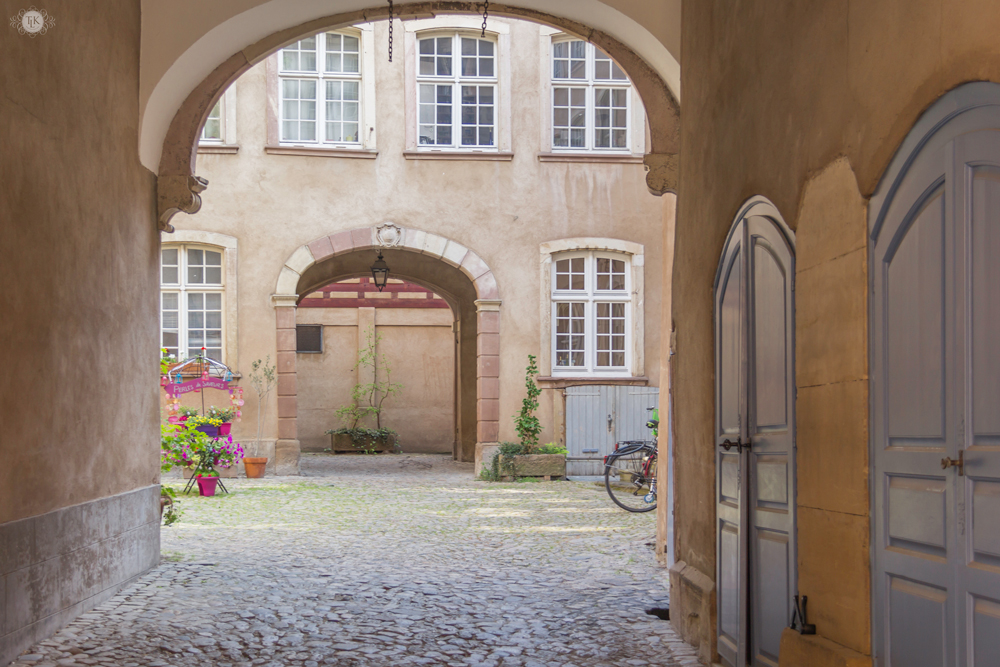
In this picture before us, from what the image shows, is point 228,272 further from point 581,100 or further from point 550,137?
point 581,100

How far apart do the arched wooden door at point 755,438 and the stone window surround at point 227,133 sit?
10.9m

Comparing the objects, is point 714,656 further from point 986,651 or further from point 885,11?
point 885,11

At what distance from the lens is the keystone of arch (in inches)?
548

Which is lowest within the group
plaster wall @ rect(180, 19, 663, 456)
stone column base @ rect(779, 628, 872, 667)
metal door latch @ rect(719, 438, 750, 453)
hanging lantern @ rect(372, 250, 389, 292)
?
stone column base @ rect(779, 628, 872, 667)

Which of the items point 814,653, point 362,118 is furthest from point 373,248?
point 814,653

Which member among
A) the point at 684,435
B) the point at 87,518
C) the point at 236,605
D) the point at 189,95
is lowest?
the point at 236,605

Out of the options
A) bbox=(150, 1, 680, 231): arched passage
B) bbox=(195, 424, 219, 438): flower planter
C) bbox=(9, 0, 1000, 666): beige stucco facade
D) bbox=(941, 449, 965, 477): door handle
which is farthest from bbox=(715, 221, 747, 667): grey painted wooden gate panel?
bbox=(195, 424, 219, 438): flower planter

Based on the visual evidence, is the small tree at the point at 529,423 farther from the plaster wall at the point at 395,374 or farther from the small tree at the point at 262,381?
the plaster wall at the point at 395,374

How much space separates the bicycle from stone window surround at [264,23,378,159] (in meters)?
5.85

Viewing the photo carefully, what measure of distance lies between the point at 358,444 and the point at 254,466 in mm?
7457

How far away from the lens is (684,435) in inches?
197

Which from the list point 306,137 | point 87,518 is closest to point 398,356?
point 306,137

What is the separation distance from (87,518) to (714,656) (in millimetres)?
3301

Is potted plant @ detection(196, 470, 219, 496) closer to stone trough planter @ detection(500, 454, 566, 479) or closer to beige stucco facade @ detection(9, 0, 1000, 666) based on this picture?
stone trough planter @ detection(500, 454, 566, 479)
